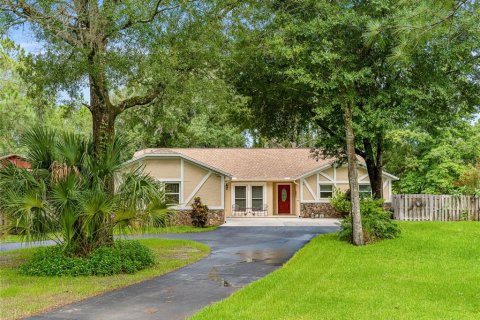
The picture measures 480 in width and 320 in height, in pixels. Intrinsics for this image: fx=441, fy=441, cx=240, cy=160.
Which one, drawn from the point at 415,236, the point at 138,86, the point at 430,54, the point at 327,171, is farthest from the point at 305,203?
the point at 138,86

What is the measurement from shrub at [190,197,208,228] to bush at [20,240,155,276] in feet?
39.2

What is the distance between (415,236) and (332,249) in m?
3.40

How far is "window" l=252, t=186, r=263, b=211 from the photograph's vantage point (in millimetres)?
29953

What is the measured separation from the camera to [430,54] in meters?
13.8

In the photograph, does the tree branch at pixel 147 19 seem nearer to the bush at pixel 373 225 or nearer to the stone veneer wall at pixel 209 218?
the bush at pixel 373 225

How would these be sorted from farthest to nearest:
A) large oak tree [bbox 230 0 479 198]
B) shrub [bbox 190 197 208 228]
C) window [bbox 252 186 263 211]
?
window [bbox 252 186 263 211]
shrub [bbox 190 197 208 228]
large oak tree [bbox 230 0 479 198]

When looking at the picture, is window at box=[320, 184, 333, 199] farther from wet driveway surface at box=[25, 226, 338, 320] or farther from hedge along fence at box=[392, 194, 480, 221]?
wet driveway surface at box=[25, 226, 338, 320]

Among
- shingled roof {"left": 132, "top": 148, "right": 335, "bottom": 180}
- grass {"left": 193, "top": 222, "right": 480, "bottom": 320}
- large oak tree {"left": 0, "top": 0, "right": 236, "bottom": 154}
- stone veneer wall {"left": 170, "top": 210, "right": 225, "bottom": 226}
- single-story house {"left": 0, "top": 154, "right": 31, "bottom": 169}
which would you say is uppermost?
large oak tree {"left": 0, "top": 0, "right": 236, "bottom": 154}

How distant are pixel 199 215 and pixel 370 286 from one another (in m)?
15.5

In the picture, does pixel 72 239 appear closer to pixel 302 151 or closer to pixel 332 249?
pixel 332 249

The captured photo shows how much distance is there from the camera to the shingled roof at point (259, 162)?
95.8 feet

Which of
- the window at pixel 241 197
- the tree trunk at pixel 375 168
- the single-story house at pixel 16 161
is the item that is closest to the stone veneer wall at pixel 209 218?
the window at pixel 241 197

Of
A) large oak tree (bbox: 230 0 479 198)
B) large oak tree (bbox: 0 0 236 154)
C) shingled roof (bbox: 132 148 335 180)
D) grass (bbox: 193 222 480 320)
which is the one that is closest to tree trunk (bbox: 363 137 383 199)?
large oak tree (bbox: 230 0 479 198)

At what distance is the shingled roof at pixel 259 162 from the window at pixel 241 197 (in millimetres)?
1214
